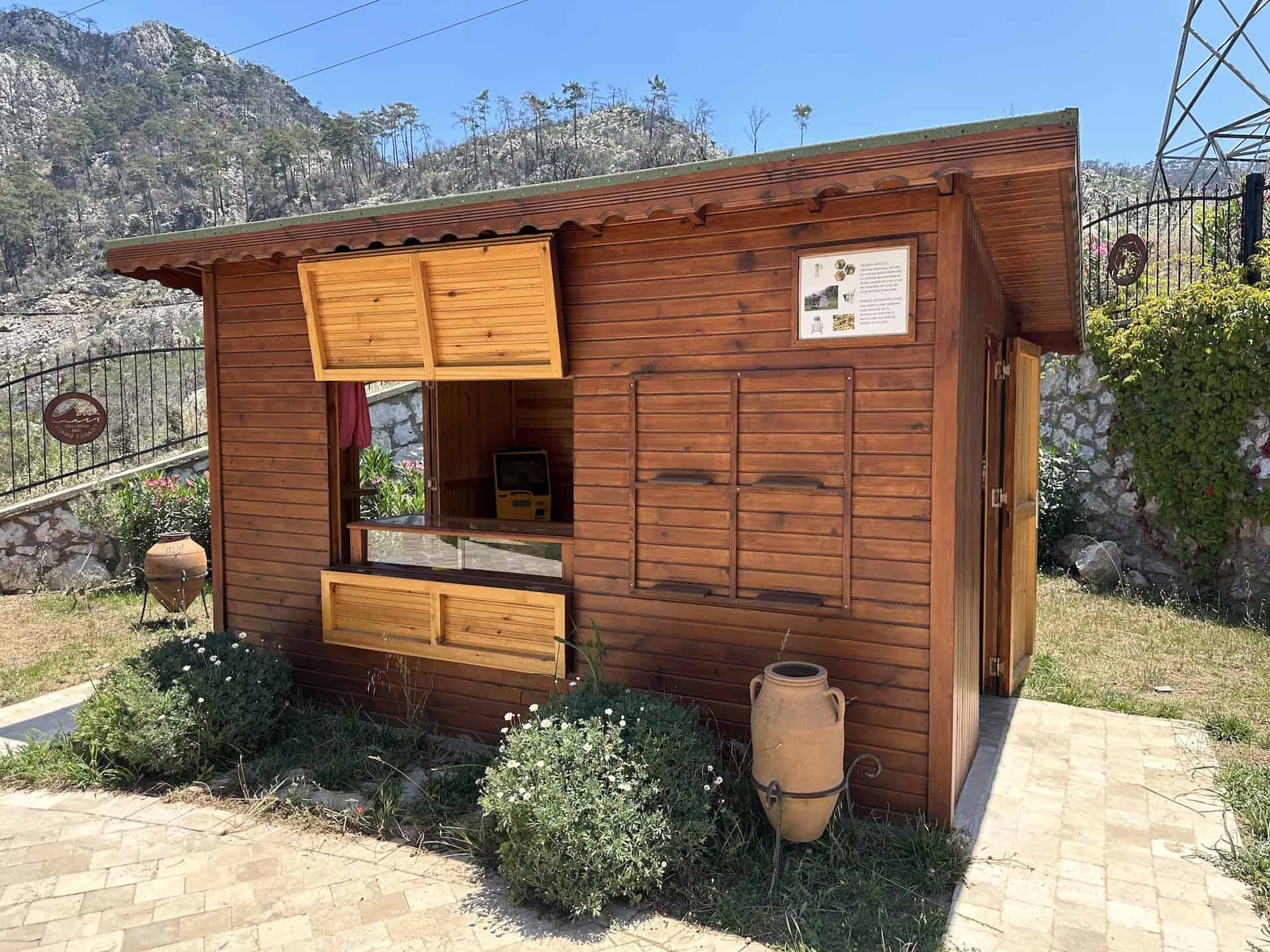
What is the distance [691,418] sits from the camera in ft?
13.5

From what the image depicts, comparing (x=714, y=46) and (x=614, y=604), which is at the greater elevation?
(x=714, y=46)

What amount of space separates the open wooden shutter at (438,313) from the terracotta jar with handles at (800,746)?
1924mm

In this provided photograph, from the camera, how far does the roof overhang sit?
313 cm

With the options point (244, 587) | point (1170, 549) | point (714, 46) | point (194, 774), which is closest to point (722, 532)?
point (194, 774)

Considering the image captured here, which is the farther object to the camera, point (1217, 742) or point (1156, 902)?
point (1217, 742)

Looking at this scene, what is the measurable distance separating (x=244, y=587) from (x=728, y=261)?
3.78 m

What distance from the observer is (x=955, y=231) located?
3473mm

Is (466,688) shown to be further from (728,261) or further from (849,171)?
(849,171)

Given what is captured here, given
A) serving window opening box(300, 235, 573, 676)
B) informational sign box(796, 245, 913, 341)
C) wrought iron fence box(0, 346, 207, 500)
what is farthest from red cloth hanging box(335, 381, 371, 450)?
wrought iron fence box(0, 346, 207, 500)

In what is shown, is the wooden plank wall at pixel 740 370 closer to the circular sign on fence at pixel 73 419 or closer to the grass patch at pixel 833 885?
the grass patch at pixel 833 885

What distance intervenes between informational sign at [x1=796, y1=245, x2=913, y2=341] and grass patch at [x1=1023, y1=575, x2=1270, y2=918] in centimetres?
264

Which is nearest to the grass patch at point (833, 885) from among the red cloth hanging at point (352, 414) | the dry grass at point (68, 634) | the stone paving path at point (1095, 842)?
the stone paving path at point (1095, 842)

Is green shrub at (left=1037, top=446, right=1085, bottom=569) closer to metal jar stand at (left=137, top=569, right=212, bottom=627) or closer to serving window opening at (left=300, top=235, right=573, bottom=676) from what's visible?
serving window opening at (left=300, top=235, right=573, bottom=676)

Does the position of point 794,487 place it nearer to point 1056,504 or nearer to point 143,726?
point 143,726
